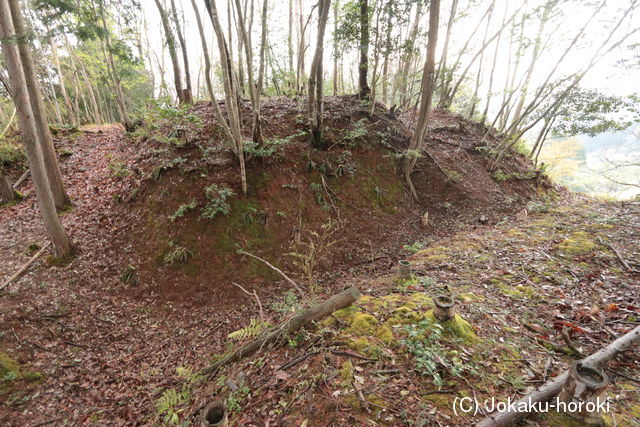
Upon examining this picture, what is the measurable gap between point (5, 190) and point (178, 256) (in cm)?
672

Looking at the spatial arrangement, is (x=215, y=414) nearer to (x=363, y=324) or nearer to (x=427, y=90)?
(x=363, y=324)

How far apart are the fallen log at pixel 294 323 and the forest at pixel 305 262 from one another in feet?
0.12

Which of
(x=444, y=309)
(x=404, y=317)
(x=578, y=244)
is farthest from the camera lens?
(x=578, y=244)

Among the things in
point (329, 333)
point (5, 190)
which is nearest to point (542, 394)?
point (329, 333)

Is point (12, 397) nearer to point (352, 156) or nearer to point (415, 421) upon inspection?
point (415, 421)

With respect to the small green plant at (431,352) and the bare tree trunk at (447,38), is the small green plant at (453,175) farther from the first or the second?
the small green plant at (431,352)

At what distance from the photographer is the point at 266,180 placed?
7.70 metres

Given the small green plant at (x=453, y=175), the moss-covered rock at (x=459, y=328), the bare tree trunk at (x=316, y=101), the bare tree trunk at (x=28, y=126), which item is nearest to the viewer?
the moss-covered rock at (x=459, y=328)

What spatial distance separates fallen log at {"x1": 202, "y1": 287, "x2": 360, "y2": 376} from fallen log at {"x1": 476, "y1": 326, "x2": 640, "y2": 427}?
193 cm

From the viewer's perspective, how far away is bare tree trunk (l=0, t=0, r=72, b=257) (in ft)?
16.0

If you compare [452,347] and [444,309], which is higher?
[444,309]

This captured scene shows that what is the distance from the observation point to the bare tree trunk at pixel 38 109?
5.97 metres

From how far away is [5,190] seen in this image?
7777 mm

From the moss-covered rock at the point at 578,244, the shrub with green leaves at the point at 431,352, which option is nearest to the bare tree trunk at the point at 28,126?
the shrub with green leaves at the point at 431,352
